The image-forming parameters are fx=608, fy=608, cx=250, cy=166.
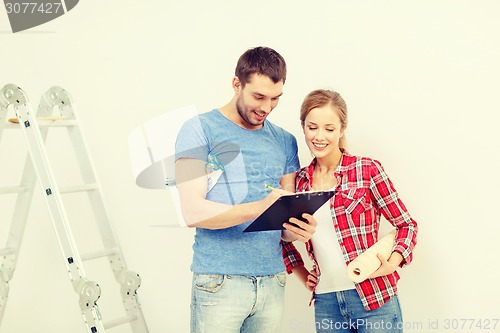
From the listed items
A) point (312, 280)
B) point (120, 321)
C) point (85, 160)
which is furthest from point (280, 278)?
point (85, 160)

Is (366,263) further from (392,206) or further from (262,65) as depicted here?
(262,65)

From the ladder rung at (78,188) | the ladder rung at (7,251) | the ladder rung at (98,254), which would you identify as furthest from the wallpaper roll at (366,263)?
the ladder rung at (7,251)

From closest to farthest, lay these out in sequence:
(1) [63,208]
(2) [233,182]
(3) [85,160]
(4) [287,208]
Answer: (4) [287,208], (2) [233,182], (1) [63,208], (3) [85,160]

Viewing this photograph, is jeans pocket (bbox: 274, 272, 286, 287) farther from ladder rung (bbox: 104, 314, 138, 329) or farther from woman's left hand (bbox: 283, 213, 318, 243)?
ladder rung (bbox: 104, 314, 138, 329)

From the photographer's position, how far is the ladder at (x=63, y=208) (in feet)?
6.93

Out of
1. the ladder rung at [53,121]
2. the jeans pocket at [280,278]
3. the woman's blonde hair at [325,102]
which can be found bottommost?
the jeans pocket at [280,278]

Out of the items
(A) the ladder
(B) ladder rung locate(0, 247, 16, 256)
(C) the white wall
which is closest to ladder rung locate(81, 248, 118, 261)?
(A) the ladder

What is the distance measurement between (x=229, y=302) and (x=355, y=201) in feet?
1.59

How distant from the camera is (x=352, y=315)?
1.80m

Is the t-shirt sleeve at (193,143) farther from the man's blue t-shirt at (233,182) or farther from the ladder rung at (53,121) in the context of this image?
the ladder rung at (53,121)

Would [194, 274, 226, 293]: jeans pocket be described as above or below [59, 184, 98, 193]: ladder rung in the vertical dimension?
below

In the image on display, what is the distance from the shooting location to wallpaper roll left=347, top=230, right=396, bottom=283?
170 centimetres

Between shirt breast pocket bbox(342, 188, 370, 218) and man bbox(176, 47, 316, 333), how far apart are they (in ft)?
0.49

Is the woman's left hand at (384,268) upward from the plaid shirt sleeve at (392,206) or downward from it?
downward
